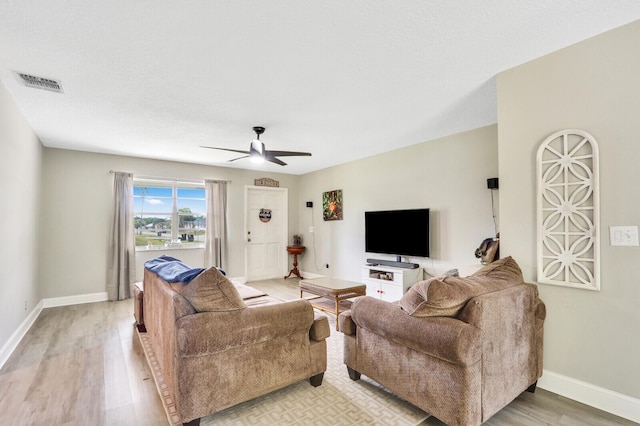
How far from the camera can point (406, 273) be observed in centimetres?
439

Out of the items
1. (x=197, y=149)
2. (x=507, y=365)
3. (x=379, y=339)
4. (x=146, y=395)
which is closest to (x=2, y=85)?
(x=197, y=149)

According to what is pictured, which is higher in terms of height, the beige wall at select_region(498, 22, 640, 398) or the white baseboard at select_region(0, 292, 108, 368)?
the beige wall at select_region(498, 22, 640, 398)

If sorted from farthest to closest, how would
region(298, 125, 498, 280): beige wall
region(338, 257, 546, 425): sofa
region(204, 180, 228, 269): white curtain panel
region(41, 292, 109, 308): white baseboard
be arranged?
1. region(204, 180, 228, 269): white curtain panel
2. region(41, 292, 109, 308): white baseboard
3. region(298, 125, 498, 280): beige wall
4. region(338, 257, 546, 425): sofa

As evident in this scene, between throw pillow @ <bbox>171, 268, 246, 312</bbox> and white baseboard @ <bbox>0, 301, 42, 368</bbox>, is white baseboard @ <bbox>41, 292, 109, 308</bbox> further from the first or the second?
throw pillow @ <bbox>171, 268, 246, 312</bbox>

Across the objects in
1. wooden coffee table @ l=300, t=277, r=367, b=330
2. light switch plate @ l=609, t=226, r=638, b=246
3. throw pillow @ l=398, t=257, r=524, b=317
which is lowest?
wooden coffee table @ l=300, t=277, r=367, b=330

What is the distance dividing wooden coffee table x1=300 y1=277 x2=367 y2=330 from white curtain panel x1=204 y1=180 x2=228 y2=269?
254 centimetres

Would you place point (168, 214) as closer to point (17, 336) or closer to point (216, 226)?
point (216, 226)

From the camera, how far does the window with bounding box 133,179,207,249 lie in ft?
18.2

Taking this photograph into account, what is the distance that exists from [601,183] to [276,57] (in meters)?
2.42

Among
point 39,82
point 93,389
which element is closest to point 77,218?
point 39,82

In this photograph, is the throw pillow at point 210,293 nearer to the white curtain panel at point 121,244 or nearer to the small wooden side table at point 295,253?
the white curtain panel at point 121,244

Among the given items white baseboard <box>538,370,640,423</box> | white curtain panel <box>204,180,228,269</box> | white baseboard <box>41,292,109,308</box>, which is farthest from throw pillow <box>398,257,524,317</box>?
white baseboard <box>41,292,109,308</box>

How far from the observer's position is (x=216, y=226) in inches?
240

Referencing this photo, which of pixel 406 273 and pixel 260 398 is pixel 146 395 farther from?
pixel 406 273
